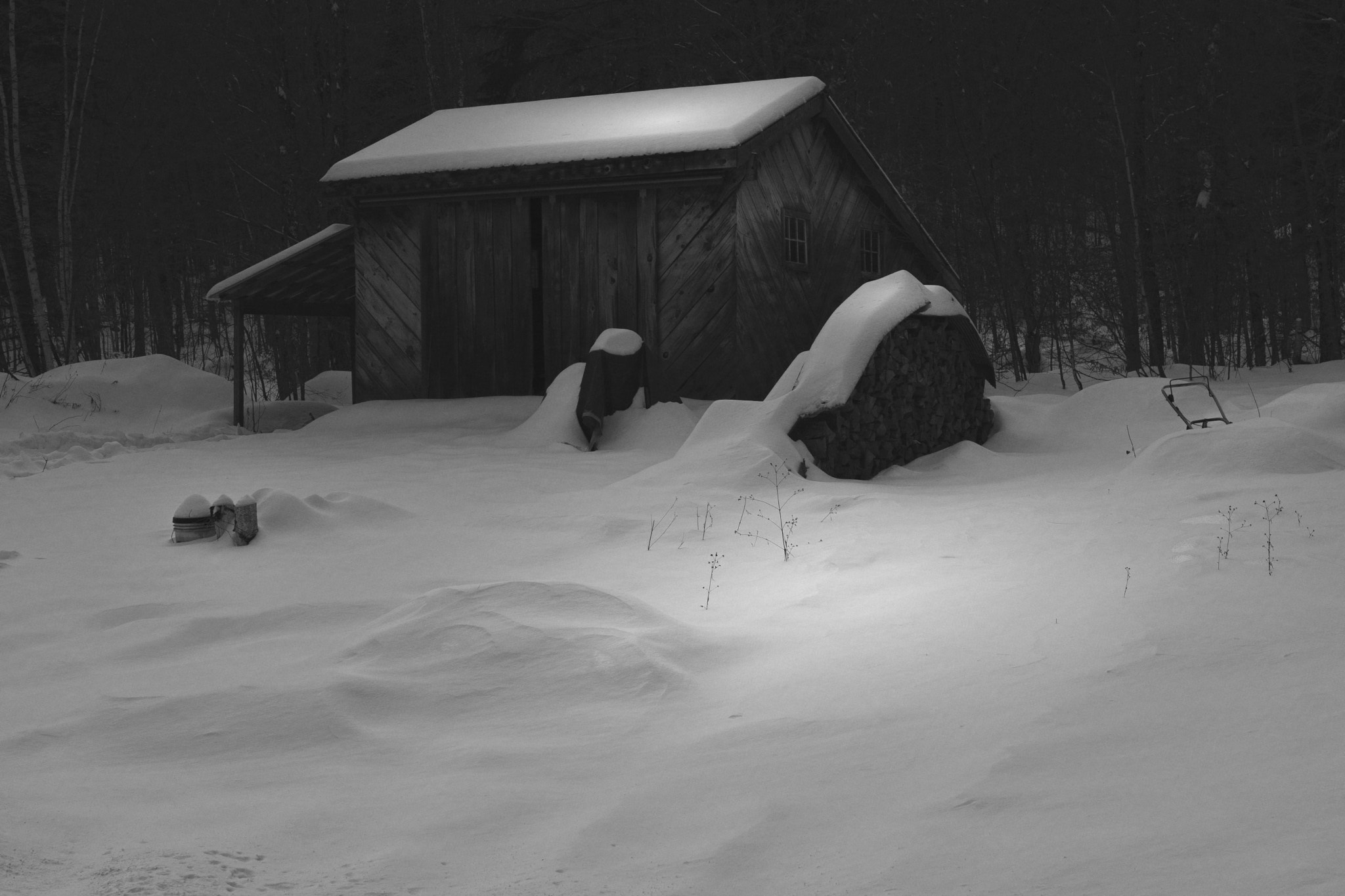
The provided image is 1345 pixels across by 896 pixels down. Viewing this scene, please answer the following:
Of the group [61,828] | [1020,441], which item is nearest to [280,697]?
[61,828]

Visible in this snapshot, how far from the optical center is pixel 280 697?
3.75m

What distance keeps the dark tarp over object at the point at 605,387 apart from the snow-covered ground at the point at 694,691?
3.33 metres

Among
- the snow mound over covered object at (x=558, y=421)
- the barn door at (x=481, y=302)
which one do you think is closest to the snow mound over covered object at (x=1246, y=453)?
the snow mound over covered object at (x=558, y=421)

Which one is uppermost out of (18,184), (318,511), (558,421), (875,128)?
(875,128)

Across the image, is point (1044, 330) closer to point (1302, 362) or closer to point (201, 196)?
point (1302, 362)

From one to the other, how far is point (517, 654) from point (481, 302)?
1021cm

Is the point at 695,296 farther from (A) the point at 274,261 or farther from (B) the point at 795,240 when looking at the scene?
(A) the point at 274,261

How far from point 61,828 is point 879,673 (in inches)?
106

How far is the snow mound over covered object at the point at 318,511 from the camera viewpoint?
22.7 ft

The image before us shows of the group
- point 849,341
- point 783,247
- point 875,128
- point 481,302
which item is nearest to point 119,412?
point 481,302

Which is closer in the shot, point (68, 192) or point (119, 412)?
point (119, 412)

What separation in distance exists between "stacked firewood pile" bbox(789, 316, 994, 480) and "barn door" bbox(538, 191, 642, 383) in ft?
12.2

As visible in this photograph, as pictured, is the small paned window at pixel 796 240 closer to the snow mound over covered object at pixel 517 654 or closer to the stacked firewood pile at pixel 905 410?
the stacked firewood pile at pixel 905 410

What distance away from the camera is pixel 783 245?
1360cm
